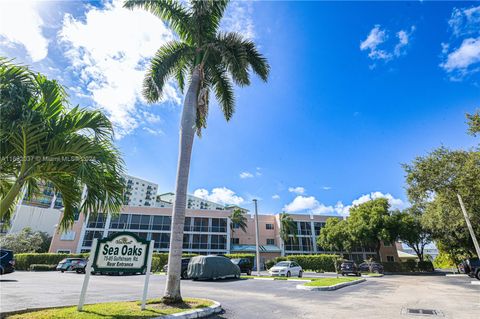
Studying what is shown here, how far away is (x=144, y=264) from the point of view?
614cm

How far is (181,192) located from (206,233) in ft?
126

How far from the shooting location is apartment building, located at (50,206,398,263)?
40594 mm

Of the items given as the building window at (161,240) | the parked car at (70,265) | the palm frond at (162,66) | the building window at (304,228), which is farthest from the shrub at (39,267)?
the building window at (304,228)

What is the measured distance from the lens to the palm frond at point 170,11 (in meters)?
9.04

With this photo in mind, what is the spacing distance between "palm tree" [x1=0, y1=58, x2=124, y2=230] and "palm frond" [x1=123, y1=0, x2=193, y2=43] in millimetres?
5191

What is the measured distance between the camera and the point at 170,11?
9.29 m

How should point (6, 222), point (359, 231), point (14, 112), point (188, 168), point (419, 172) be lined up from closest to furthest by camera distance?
point (14, 112)
point (6, 222)
point (188, 168)
point (419, 172)
point (359, 231)

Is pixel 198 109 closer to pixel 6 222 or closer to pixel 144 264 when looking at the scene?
pixel 144 264

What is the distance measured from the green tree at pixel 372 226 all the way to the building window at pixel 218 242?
21.4 metres

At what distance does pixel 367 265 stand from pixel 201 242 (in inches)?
1043

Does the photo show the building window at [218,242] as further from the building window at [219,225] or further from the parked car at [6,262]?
the parked car at [6,262]

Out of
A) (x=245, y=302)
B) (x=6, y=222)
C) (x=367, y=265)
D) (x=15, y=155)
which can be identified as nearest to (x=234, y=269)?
(x=245, y=302)

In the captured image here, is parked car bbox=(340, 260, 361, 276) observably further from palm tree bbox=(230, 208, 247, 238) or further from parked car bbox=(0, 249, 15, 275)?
parked car bbox=(0, 249, 15, 275)

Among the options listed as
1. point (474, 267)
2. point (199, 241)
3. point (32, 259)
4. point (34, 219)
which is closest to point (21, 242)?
point (32, 259)
